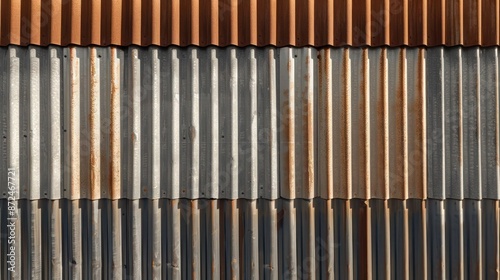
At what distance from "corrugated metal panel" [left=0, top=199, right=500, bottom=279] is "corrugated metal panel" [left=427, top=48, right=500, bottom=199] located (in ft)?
0.65

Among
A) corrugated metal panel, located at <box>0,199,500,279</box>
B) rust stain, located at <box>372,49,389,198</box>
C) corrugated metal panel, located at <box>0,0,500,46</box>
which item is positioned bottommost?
corrugated metal panel, located at <box>0,199,500,279</box>

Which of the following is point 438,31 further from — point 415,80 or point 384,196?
point 384,196

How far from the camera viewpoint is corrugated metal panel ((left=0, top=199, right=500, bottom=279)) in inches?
127

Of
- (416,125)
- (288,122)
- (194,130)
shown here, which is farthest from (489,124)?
(194,130)

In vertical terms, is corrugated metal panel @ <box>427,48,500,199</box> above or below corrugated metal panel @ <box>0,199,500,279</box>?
above

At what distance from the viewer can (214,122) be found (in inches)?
127

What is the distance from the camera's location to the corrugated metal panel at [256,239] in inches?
127

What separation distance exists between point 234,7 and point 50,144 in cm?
195

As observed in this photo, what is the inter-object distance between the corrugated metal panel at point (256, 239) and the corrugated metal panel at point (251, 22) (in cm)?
140

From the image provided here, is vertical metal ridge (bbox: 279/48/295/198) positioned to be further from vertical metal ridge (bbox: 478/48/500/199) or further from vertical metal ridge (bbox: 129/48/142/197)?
vertical metal ridge (bbox: 478/48/500/199)

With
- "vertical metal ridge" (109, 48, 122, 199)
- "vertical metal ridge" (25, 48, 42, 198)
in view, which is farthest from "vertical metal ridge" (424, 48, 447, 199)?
"vertical metal ridge" (25, 48, 42, 198)

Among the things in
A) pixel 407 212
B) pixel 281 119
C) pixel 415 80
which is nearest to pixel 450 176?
pixel 407 212

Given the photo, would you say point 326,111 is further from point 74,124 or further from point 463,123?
point 74,124

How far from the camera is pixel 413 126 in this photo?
10.8 feet
